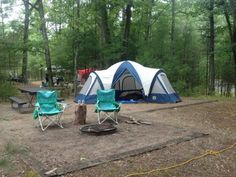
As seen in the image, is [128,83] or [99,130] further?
[128,83]

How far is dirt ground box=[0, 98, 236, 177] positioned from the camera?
3791 mm

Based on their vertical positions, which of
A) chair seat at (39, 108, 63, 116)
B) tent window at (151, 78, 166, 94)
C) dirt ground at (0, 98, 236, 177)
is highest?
tent window at (151, 78, 166, 94)

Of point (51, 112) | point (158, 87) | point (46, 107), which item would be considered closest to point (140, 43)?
point (158, 87)

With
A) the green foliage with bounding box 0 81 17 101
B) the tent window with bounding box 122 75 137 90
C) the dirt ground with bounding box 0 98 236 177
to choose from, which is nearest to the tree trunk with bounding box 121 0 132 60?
the tent window with bounding box 122 75 137 90

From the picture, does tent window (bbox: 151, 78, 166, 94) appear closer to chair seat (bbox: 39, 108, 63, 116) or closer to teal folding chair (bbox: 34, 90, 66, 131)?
teal folding chair (bbox: 34, 90, 66, 131)

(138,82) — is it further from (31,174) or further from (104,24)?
(31,174)

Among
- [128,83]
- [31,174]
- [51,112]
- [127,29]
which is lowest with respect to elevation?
[31,174]

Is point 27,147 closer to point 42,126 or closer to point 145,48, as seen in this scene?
point 42,126

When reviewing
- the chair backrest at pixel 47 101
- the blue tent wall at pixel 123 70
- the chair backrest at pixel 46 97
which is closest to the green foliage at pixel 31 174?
the chair backrest at pixel 47 101

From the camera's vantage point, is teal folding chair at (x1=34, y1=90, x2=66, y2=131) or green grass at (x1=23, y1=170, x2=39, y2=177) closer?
green grass at (x1=23, y1=170, x2=39, y2=177)

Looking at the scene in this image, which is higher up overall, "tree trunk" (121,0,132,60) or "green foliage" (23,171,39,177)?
"tree trunk" (121,0,132,60)

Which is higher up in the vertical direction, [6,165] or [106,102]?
[106,102]

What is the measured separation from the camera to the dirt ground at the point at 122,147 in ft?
12.4

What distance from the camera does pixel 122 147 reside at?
4680 mm
